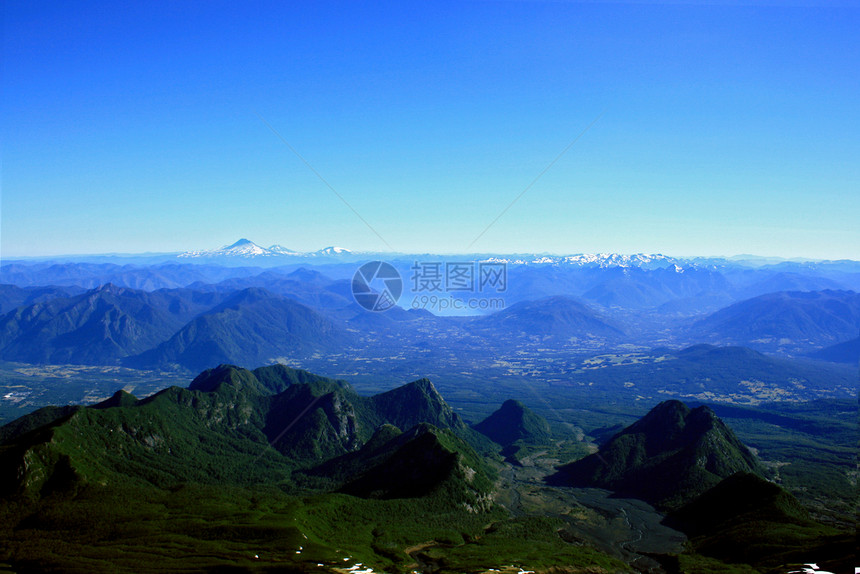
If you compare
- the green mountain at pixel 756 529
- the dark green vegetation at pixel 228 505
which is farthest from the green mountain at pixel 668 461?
the dark green vegetation at pixel 228 505

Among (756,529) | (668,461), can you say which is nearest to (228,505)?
(756,529)

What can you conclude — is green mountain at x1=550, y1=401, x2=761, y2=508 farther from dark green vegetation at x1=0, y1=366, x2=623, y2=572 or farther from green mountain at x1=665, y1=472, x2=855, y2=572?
dark green vegetation at x1=0, y1=366, x2=623, y2=572

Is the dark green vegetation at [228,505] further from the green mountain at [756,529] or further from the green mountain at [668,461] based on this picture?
the green mountain at [668,461]

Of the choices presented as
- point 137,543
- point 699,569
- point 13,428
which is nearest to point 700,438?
point 699,569

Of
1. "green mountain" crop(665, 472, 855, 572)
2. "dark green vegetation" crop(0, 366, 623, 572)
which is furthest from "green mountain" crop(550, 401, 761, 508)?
"dark green vegetation" crop(0, 366, 623, 572)

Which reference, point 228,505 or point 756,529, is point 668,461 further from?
point 228,505

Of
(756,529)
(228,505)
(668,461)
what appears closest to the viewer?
(756,529)

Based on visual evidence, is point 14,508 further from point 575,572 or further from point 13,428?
point 575,572
